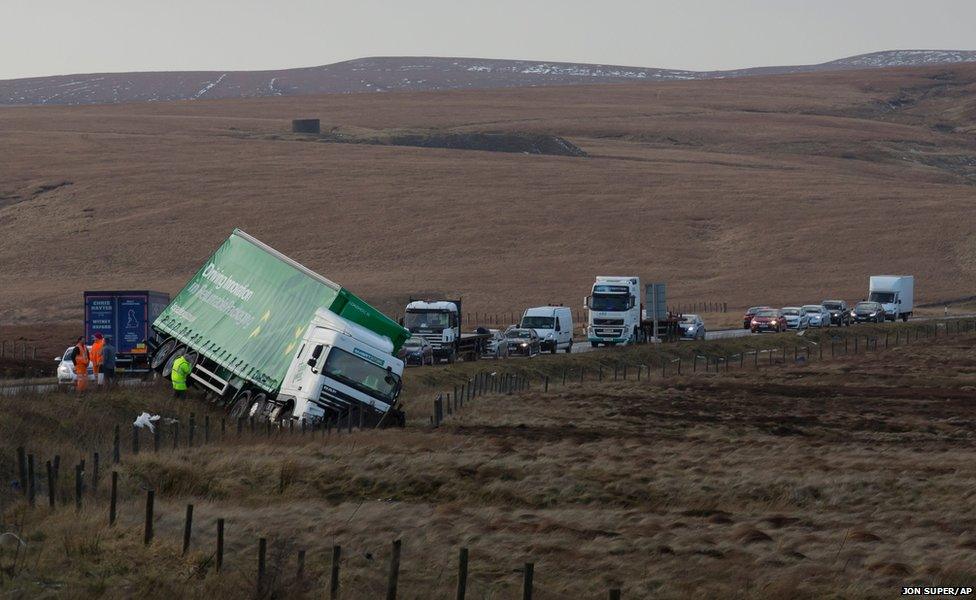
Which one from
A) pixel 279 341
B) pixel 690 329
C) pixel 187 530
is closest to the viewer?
pixel 187 530

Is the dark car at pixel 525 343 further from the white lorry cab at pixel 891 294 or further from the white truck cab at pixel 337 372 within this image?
the white lorry cab at pixel 891 294

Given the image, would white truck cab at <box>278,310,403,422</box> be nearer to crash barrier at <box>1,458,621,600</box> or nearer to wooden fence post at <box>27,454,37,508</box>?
crash barrier at <box>1,458,621,600</box>

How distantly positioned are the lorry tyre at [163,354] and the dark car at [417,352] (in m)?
12.6

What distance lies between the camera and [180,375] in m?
33.4

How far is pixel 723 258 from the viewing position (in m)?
104

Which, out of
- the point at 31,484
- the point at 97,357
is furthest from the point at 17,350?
the point at 31,484

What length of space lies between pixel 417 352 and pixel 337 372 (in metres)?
18.5

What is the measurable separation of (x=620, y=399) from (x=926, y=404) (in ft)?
27.3

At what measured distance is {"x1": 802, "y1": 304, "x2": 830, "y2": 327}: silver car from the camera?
72.4 m

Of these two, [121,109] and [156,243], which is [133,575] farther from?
[121,109]

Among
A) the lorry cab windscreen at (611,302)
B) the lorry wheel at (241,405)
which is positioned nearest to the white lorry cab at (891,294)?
the lorry cab windscreen at (611,302)

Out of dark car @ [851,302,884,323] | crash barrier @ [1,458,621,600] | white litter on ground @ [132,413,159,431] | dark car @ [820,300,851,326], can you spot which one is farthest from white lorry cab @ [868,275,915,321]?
crash barrier @ [1,458,621,600]

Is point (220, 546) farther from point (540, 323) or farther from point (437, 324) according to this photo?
point (540, 323)

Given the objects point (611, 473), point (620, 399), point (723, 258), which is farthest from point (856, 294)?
point (611, 473)
